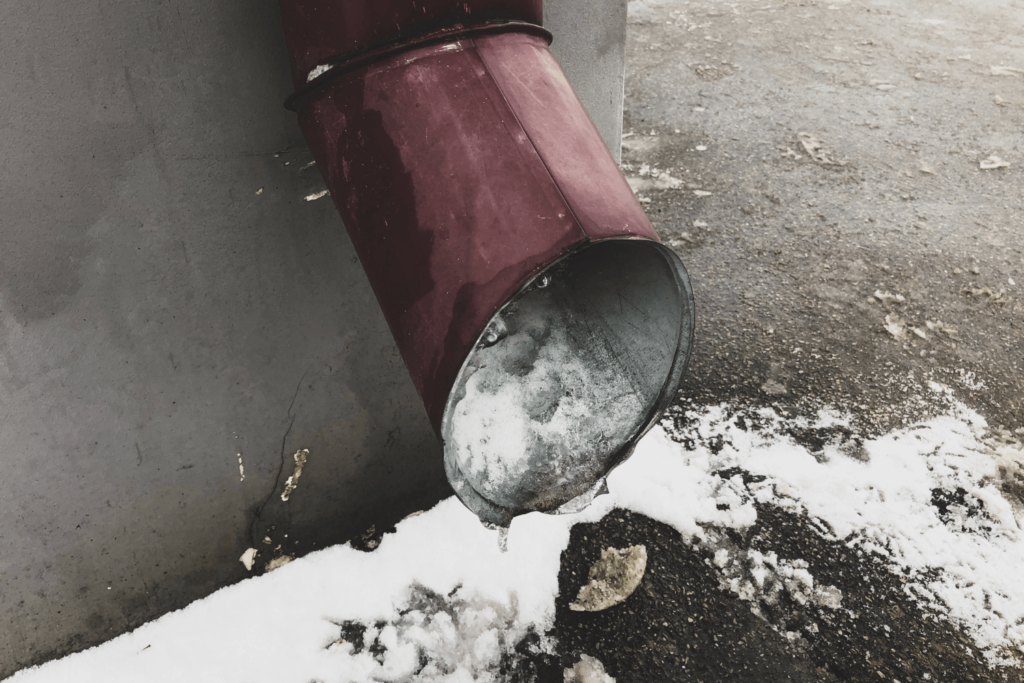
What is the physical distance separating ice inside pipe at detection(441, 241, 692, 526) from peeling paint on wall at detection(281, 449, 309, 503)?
0.64 metres

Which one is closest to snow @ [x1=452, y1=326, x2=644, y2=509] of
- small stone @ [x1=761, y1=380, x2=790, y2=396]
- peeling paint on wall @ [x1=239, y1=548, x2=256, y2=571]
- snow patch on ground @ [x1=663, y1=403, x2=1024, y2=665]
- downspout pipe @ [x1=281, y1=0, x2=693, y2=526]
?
downspout pipe @ [x1=281, y1=0, x2=693, y2=526]

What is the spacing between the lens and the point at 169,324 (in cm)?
154

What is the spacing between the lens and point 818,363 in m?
2.71

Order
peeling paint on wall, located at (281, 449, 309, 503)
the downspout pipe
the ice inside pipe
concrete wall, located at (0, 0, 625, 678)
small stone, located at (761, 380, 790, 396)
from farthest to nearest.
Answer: small stone, located at (761, 380, 790, 396) < peeling paint on wall, located at (281, 449, 309, 503) < the ice inside pipe < concrete wall, located at (0, 0, 625, 678) < the downspout pipe

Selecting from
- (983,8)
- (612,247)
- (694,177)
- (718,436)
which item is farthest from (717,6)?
(612,247)

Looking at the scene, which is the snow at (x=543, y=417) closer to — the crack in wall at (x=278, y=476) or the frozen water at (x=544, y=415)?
the frozen water at (x=544, y=415)

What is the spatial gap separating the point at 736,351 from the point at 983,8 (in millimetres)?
5310

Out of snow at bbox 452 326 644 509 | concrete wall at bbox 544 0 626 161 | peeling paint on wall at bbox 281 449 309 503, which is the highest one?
concrete wall at bbox 544 0 626 161

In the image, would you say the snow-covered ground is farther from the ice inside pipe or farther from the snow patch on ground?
the ice inside pipe

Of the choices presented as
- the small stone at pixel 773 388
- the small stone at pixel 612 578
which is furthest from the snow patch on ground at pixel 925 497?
the small stone at pixel 612 578

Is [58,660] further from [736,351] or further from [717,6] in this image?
[717,6]

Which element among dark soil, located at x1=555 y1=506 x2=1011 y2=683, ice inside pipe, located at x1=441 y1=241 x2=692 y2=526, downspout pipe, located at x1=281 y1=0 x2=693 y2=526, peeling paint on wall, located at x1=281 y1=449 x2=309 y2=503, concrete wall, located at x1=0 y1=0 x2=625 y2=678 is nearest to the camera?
downspout pipe, located at x1=281 y1=0 x2=693 y2=526

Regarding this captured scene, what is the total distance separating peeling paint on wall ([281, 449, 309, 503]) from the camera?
6.24ft

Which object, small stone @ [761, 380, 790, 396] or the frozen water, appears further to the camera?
small stone @ [761, 380, 790, 396]
